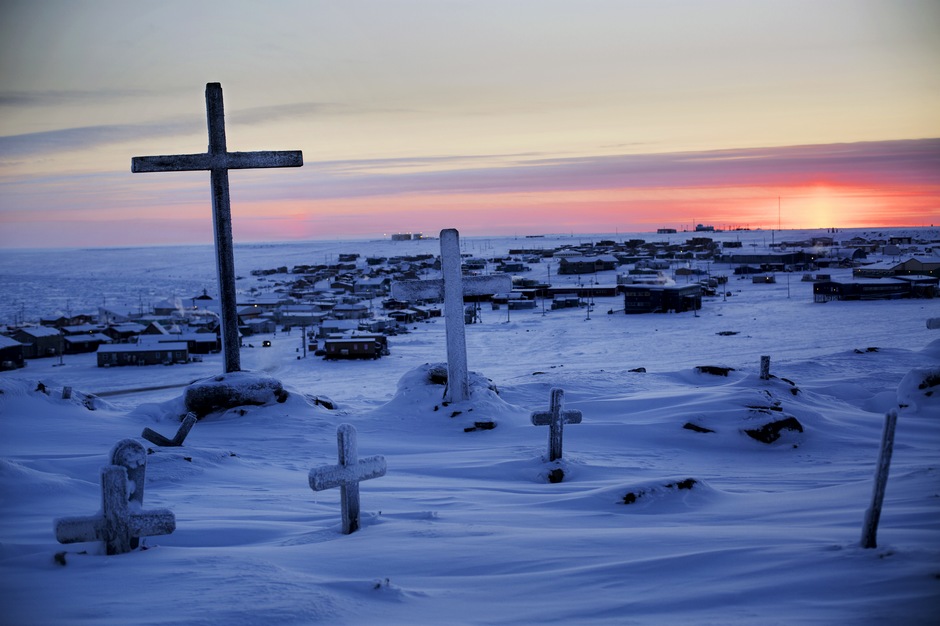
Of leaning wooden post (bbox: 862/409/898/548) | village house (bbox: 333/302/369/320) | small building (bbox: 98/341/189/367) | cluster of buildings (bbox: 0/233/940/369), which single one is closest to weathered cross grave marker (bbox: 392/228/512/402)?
leaning wooden post (bbox: 862/409/898/548)

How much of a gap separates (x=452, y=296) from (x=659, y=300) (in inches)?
1650

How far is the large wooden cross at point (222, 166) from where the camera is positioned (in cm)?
1127

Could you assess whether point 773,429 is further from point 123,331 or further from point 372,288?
point 372,288

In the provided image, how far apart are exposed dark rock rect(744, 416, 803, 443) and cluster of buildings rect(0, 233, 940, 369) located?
62.8 feet

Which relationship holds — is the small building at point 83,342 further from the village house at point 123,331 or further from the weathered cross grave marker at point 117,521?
the weathered cross grave marker at point 117,521

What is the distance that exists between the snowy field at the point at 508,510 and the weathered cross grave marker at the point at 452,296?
382 millimetres

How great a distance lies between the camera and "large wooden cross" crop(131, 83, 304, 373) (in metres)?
11.3

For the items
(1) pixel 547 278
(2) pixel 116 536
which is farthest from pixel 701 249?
(2) pixel 116 536

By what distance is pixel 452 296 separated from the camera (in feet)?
38.5

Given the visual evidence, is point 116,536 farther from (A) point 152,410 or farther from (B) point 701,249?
(B) point 701,249

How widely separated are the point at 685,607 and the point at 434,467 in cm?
520

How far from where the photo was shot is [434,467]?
8977 millimetres

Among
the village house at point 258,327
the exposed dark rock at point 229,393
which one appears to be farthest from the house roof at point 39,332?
the exposed dark rock at point 229,393

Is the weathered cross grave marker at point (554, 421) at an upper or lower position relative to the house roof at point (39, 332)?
upper
